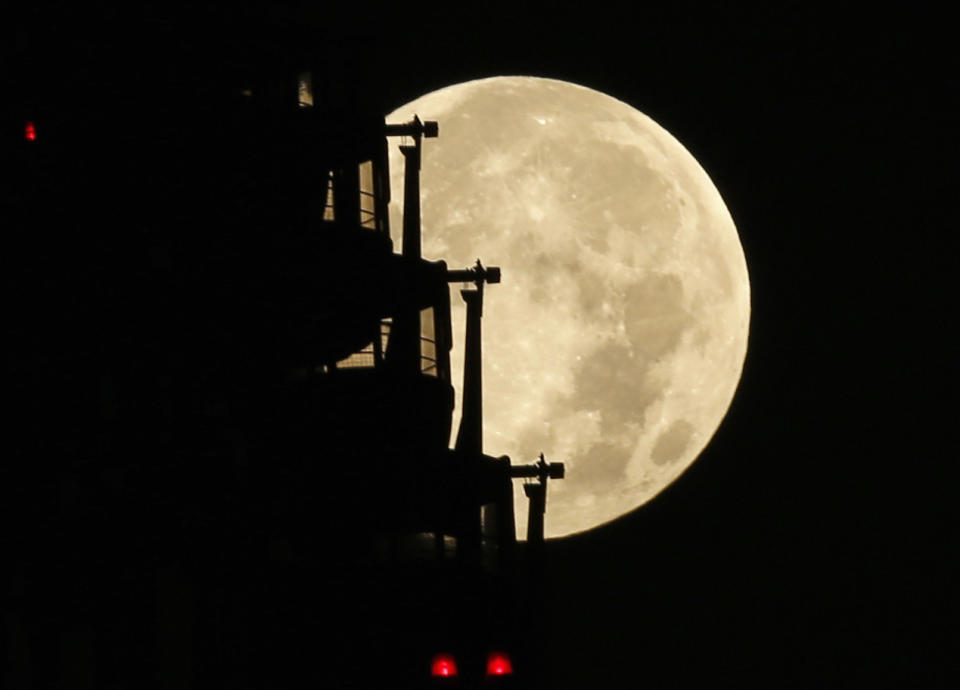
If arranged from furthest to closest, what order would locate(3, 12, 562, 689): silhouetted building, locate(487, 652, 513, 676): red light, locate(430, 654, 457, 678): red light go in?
locate(487, 652, 513, 676): red light → locate(430, 654, 457, 678): red light → locate(3, 12, 562, 689): silhouetted building

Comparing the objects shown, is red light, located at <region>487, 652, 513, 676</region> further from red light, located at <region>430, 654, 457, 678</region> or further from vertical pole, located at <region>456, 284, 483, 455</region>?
vertical pole, located at <region>456, 284, 483, 455</region>

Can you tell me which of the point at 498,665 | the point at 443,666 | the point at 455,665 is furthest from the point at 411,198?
the point at 443,666

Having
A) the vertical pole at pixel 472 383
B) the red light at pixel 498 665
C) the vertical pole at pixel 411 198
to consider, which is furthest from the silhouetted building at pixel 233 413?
the vertical pole at pixel 472 383

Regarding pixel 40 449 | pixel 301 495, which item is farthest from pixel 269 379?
pixel 40 449

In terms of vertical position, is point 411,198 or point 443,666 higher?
point 411,198

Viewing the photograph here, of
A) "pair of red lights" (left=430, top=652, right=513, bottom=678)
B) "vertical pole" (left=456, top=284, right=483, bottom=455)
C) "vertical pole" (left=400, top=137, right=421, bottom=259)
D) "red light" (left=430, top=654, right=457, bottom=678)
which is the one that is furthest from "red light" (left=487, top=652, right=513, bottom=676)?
"vertical pole" (left=400, top=137, right=421, bottom=259)

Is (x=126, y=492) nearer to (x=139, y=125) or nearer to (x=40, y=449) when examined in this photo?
(x=40, y=449)

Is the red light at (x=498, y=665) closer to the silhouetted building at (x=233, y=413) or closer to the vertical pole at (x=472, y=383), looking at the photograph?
the silhouetted building at (x=233, y=413)

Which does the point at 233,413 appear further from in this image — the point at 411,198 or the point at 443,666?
the point at 411,198
